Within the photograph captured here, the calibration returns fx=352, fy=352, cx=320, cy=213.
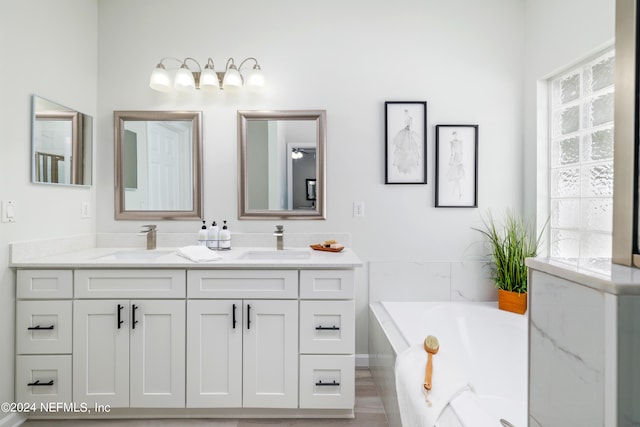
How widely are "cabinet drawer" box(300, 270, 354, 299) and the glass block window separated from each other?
1.41m

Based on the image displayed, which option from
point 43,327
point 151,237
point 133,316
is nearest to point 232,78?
point 151,237

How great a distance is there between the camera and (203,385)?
1.90 m

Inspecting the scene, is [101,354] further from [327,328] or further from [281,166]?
[281,166]

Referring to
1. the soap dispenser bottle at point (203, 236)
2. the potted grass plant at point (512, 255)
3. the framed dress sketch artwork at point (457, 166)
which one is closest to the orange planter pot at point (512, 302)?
the potted grass plant at point (512, 255)

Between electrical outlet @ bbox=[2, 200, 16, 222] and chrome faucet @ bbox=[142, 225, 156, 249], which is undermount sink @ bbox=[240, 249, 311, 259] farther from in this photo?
electrical outlet @ bbox=[2, 200, 16, 222]

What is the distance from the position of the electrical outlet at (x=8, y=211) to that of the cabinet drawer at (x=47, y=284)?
287 mm

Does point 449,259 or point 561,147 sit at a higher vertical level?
point 561,147

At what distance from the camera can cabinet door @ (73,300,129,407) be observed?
1878mm

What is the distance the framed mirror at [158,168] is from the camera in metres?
2.50

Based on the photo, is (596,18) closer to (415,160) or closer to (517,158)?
(517,158)

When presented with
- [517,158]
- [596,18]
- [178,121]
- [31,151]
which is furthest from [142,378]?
[596,18]

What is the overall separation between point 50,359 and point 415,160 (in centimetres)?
250

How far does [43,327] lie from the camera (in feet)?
6.12

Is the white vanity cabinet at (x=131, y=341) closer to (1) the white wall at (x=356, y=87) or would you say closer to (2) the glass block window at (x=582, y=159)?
(1) the white wall at (x=356, y=87)
